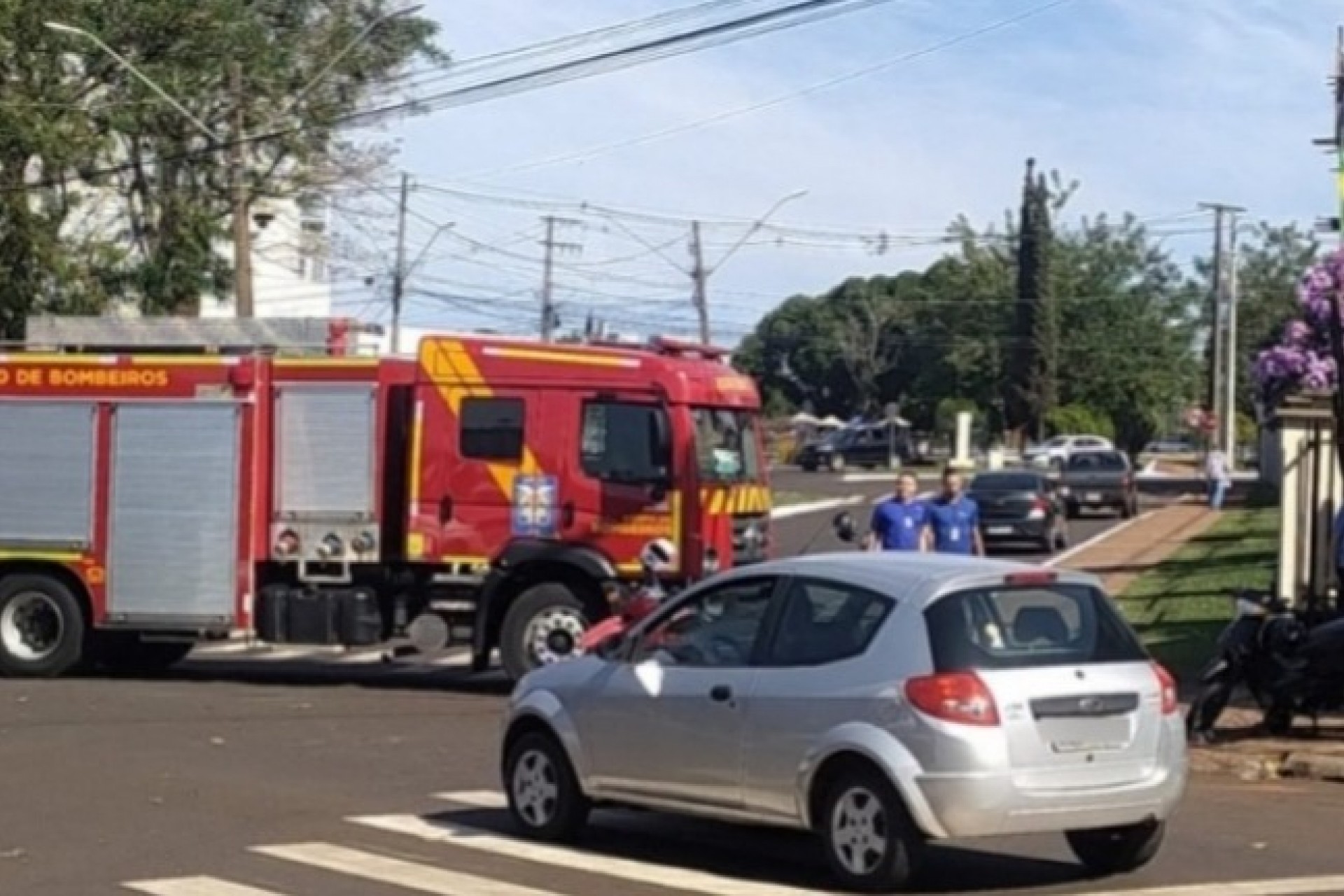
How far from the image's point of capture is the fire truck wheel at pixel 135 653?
958 inches

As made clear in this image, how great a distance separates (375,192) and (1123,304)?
58.5 metres

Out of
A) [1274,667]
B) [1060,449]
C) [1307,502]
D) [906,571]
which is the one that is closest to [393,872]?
[906,571]

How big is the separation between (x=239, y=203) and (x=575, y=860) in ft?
85.1

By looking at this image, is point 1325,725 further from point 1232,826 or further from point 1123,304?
point 1123,304

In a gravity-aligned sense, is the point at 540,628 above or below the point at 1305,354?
below

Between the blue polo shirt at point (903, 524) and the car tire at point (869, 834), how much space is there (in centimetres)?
984

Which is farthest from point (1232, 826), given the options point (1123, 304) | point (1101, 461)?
point (1123, 304)

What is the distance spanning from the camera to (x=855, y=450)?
92.9m

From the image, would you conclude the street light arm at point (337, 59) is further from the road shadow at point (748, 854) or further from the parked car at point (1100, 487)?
the road shadow at point (748, 854)

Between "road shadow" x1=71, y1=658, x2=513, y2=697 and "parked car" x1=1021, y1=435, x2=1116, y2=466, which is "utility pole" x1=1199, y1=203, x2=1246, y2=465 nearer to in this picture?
"parked car" x1=1021, y1=435, x2=1116, y2=466

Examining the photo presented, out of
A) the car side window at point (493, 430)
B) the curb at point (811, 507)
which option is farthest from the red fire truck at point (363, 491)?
the curb at point (811, 507)

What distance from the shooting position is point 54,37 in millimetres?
42344

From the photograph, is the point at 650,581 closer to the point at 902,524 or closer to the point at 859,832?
the point at 902,524

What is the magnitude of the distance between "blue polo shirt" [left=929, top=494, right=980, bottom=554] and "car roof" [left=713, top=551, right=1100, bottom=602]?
359 inches
